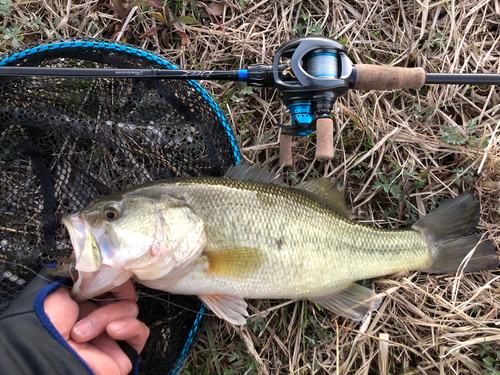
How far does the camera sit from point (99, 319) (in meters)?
1.64

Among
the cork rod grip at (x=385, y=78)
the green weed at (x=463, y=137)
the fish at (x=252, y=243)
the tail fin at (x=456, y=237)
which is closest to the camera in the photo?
the fish at (x=252, y=243)

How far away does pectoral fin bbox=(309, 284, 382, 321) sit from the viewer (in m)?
2.11

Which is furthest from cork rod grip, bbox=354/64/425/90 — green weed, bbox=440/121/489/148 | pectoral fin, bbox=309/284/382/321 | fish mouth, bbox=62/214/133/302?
fish mouth, bbox=62/214/133/302

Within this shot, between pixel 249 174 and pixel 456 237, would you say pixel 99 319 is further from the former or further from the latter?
pixel 456 237

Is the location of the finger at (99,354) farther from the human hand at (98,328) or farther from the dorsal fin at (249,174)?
the dorsal fin at (249,174)

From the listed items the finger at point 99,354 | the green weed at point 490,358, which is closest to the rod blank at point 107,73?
the finger at point 99,354

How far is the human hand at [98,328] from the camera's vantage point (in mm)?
1565

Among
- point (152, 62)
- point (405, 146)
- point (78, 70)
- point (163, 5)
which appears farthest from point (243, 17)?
point (405, 146)

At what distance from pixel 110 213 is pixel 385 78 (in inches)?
68.2

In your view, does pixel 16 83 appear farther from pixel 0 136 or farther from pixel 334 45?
pixel 334 45

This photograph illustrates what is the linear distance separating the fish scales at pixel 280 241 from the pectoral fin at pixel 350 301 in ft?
0.34

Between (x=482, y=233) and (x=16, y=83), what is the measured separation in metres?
3.17

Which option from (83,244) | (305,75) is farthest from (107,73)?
(305,75)

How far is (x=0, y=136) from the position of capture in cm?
204
